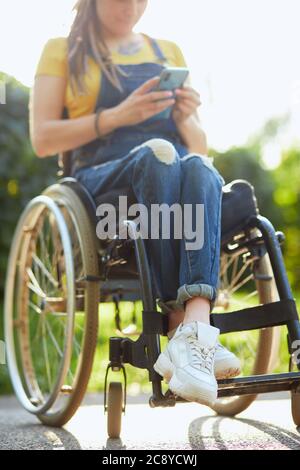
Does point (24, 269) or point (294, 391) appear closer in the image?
point (294, 391)

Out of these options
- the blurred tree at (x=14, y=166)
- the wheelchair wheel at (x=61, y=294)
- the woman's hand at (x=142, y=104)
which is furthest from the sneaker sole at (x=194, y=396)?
the blurred tree at (x=14, y=166)

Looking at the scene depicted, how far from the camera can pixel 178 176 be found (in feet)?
7.27

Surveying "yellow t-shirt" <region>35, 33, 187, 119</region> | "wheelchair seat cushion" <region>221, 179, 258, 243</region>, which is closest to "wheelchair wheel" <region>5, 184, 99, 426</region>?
"yellow t-shirt" <region>35, 33, 187, 119</region>

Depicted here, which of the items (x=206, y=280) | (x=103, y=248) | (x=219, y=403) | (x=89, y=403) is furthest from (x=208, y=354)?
(x=89, y=403)

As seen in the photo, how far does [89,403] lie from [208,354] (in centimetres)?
170

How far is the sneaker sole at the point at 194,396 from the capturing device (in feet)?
6.24

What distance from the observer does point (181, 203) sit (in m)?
2.18

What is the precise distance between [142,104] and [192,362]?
918 mm

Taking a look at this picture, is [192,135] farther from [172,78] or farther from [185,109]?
[172,78]

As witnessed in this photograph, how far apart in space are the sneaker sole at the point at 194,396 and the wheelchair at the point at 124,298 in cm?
8

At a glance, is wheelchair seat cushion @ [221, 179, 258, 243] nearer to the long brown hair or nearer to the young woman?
the young woman

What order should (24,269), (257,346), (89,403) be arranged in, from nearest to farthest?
(257,346)
(24,269)
(89,403)

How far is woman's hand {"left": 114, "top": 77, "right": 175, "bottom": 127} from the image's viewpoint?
259 centimetres

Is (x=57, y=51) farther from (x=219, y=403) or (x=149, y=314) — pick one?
(x=219, y=403)
